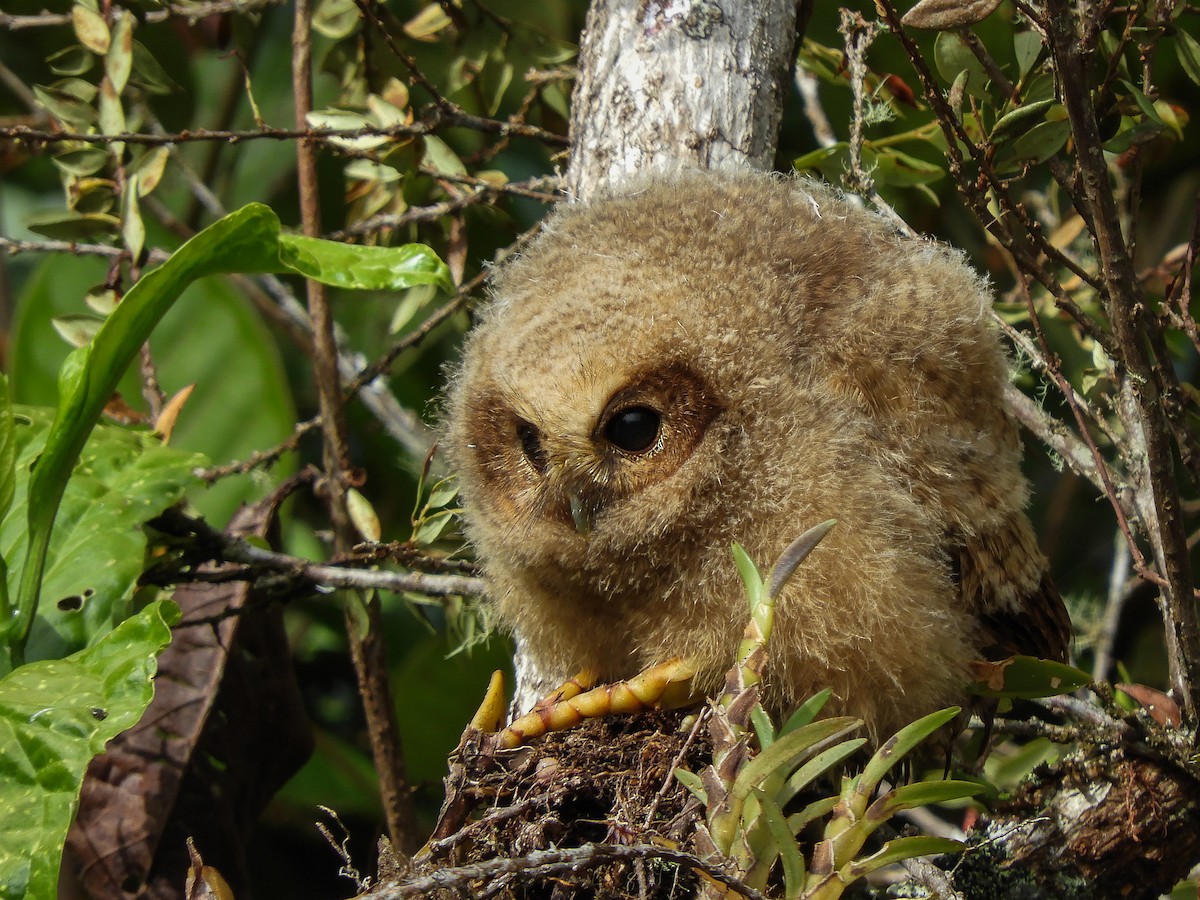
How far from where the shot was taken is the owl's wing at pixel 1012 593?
1.71 meters

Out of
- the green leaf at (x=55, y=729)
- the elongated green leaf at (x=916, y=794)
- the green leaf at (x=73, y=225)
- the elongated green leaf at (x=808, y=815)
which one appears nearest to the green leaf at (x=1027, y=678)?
the elongated green leaf at (x=916, y=794)

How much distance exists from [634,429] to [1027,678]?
2.24ft

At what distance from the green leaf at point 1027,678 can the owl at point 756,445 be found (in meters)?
0.04

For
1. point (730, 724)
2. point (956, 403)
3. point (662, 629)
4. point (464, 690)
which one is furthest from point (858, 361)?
point (464, 690)

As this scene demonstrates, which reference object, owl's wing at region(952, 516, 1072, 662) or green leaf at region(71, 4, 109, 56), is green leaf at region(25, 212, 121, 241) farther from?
owl's wing at region(952, 516, 1072, 662)

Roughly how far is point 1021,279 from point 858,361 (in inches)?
22.5

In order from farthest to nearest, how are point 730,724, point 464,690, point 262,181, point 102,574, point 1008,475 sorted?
point 262,181
point 464,690
point 102,574
point 1008,475
point 730,724

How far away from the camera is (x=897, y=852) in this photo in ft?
4.09

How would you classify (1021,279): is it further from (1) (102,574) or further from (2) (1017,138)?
(1) (102,574)

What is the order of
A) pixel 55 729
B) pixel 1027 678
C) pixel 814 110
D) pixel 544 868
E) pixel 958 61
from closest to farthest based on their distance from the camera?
pixel 544 868 < pixel 55 729 < pixel 1027 678 < pixel 958 61 < pixel 814 110

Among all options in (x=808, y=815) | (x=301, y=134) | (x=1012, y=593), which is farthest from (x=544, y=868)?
(x=301, y=134)

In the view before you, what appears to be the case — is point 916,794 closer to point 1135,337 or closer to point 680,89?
point 1135,337

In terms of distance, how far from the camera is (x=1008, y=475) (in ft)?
5.68

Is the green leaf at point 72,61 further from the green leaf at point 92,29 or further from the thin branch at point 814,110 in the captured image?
the thin branch at point 814,110
